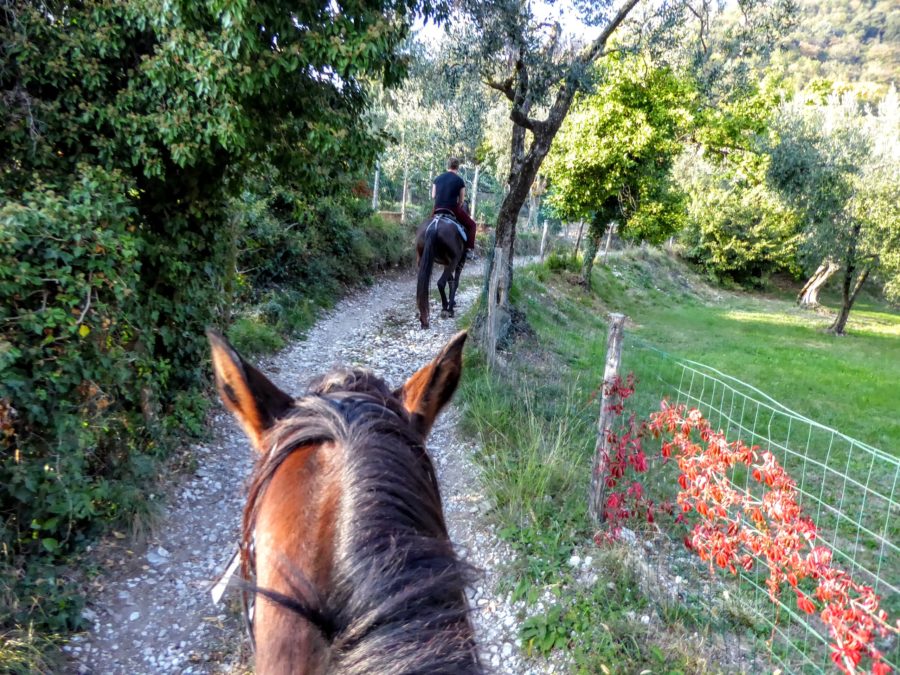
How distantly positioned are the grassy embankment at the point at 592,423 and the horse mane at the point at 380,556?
2.58 metres

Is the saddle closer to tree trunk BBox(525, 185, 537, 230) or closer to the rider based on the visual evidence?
the rider

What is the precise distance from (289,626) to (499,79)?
9718mm

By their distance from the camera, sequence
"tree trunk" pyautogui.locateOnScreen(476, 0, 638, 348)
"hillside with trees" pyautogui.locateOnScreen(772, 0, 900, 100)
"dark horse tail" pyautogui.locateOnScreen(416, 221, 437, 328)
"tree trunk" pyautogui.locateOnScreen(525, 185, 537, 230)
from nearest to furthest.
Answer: "tree trunk" pyautogui.locateOnScreen(476, 0, 638, 348) → "dark horse tail" pyautogui.locateOnScreen(416, 221, 437, 328) → "tree trunk" pyautogui.locateOnScreen(525, 185, 537, 230) → "hillside with trees" pyautogui.locateOnScreen(772, 0, 900, 100)

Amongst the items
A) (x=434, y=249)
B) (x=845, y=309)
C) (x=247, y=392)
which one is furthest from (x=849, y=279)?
(x=247, y=392)

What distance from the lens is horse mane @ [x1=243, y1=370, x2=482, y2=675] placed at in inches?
32.5

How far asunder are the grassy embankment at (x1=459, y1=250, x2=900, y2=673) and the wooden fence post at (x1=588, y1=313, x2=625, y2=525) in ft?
0.50

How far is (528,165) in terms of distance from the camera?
9312 mm

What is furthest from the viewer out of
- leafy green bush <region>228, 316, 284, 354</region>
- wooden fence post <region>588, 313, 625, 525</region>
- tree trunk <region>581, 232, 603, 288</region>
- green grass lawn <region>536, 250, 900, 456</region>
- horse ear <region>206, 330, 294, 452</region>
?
tree trunk <region>581, 232, 603, 288</region>

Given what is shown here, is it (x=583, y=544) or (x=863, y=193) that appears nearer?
(x=583, y=544)

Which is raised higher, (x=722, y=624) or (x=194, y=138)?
(x=194, y=138)

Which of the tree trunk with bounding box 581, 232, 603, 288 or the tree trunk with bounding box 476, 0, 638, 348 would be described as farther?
the tree trunk with bounding box 581, 232, 603, 288

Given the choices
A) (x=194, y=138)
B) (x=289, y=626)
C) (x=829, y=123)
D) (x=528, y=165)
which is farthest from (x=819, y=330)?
(x=289, y=626)

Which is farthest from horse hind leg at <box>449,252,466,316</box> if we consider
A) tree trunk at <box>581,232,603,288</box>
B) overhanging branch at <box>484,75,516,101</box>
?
tree trunk at <box>581,232,603,288</box>

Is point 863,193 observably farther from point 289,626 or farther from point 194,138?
point 289,626
